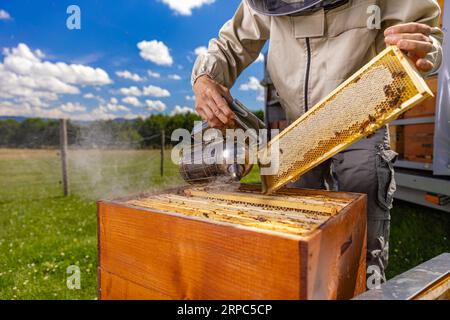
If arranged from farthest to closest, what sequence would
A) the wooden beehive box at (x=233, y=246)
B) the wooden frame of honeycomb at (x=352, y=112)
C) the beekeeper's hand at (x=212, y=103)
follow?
the beekeeper's hand at (x=212, y=103), the wooden frame of honeycomb at (x=352, y=112), the wooden beehive box at (x=233, y=246)

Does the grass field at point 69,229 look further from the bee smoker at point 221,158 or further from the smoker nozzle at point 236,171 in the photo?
the smoker nozzle at point 236,171

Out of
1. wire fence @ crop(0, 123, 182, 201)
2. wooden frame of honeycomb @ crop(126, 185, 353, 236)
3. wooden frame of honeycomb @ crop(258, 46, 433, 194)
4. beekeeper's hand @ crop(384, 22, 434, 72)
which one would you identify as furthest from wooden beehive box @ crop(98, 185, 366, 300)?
wire fence @ crop(0, 123, 182, 201)

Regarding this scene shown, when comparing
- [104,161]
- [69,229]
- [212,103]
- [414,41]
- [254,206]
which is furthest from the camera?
[104,161]

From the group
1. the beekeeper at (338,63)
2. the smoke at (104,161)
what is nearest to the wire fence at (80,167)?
the smoke at (104,161)

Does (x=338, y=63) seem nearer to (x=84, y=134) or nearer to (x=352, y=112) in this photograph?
(x=352, y=112)

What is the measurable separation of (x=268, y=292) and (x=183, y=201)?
516 millimetres

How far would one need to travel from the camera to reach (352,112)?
1.21 metres

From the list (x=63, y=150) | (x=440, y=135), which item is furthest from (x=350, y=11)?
(x=63, y=150)

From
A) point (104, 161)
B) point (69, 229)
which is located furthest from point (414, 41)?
point (104, 161)

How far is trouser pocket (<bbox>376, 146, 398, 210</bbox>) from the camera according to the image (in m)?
1.57

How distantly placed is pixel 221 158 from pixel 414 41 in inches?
29.8

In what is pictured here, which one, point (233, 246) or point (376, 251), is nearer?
point (233, 246)

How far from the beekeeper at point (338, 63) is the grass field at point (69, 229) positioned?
52 cm

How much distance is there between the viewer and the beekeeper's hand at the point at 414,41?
1.16 m
